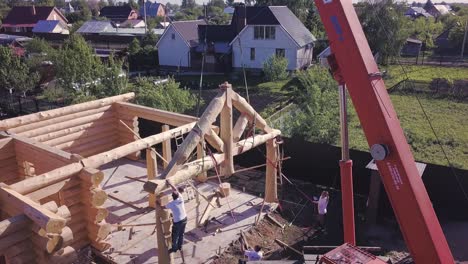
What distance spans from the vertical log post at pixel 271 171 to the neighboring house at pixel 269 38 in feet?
84.8

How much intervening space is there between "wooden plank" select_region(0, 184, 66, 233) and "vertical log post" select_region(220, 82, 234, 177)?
4054 millimetres

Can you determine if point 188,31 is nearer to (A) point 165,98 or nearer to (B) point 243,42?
(B) point 243,42

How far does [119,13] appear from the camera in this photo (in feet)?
296

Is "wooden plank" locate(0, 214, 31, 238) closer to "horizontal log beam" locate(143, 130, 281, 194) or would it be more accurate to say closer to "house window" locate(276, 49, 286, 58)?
"horizontal log beam" locate(143, 130, 281, 194)

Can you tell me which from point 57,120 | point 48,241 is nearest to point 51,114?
point 57,120

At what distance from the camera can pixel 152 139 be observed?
1070 centimetres

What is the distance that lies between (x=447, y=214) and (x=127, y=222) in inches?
391

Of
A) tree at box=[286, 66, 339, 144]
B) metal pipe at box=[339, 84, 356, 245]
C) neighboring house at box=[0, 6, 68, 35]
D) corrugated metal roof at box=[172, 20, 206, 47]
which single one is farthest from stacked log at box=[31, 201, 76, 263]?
neighboring house at box=[0, 6, 68, 35]

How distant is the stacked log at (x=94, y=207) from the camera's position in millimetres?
9070

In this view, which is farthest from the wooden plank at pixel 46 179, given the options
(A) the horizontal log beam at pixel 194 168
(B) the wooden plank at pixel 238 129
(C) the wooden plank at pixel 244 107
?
(C) the wooden plank at pixel 244 107

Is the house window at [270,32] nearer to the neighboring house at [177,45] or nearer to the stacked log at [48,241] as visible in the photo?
the neighboring house at [177,45]

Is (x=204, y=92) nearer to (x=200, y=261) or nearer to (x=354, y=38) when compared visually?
(x=200, y=261)

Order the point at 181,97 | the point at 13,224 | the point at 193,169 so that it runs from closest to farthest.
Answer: the point at 13,224
the point at 193,169
the point at 181,97

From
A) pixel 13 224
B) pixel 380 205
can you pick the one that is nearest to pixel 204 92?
pixel 380 205
